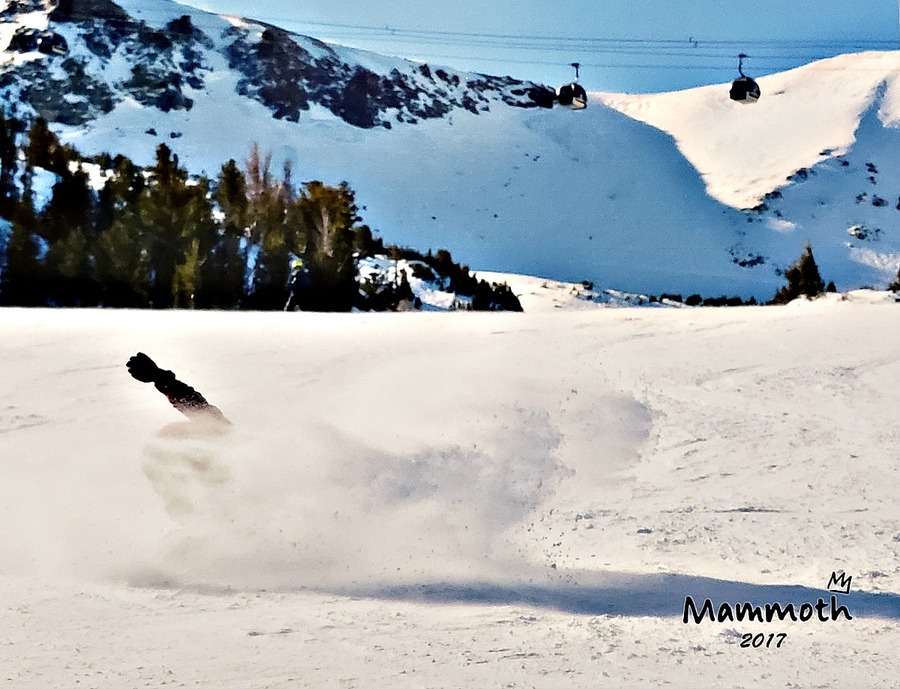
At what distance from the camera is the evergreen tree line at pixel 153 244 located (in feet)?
113

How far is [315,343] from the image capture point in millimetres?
14453

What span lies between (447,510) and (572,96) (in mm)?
11820

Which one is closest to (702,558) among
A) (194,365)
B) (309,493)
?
(309,493)

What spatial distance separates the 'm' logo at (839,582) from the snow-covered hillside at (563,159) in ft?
359

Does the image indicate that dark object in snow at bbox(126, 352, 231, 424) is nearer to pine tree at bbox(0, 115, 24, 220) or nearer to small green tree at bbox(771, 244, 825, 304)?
pine tree at bbox(0, 115, 24, 220)

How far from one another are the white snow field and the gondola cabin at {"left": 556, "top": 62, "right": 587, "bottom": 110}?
5.55 m

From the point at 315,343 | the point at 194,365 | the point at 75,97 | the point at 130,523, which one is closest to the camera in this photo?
the point at 130,523

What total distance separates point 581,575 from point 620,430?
408 centimetres

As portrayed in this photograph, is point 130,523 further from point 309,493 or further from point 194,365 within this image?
point 194,365

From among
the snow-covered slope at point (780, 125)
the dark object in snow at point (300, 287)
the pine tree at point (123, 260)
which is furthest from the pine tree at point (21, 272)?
the snow-covered slope at point (780, 125)

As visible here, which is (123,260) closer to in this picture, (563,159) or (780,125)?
(563,159)

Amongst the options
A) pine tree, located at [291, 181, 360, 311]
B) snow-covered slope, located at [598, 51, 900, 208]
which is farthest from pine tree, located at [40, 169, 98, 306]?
snow-covered slope, located at [598, 51, 900, 208]

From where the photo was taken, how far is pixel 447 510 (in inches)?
314

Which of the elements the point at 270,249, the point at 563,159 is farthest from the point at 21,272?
the point at 563,159
